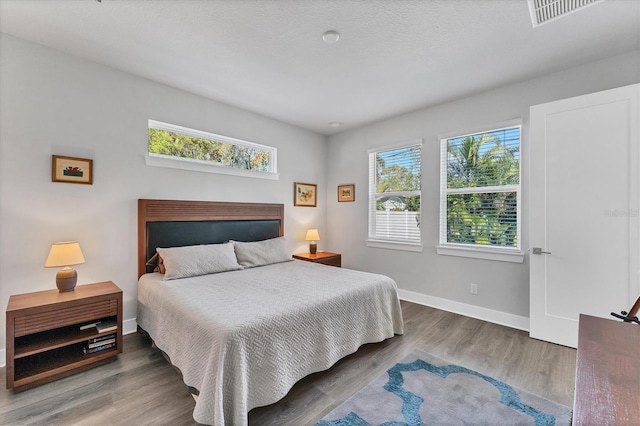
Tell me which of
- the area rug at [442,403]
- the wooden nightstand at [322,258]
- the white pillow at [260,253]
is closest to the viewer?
the area rug at [442,403]

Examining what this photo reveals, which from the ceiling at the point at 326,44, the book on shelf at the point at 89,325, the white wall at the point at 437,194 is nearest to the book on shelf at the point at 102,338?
the book on shelf at the point at 89,325

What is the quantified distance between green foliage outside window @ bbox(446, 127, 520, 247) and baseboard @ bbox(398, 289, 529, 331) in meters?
0.76

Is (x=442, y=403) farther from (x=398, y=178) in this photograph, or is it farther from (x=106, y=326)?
(x=398, y=178)

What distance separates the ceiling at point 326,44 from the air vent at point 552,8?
5 cm

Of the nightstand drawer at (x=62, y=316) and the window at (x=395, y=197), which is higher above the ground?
the window at (x=395, y=197)

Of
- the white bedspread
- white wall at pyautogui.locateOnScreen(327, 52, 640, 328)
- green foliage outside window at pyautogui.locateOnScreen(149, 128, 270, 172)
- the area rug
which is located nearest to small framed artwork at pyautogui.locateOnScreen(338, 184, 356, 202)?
white wall at pyautogui.locateOnScreen(327, 52, 640, 328)

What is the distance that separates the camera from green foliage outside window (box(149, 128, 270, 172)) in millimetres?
3121

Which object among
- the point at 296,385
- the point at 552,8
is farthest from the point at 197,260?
the point at 552,8

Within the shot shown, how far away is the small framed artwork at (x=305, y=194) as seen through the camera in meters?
4.43

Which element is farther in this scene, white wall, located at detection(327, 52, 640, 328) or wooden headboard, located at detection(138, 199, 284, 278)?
wooden headboard, located at detection(138, 199, 284, 278)

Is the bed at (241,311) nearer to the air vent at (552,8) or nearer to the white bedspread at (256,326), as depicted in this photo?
the white bedspread at (256,326)

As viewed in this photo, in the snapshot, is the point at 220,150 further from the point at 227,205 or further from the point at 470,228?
the point at 470,228

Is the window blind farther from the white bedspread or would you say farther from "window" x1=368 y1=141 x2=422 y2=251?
the white bedspread

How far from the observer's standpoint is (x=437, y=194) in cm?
360
